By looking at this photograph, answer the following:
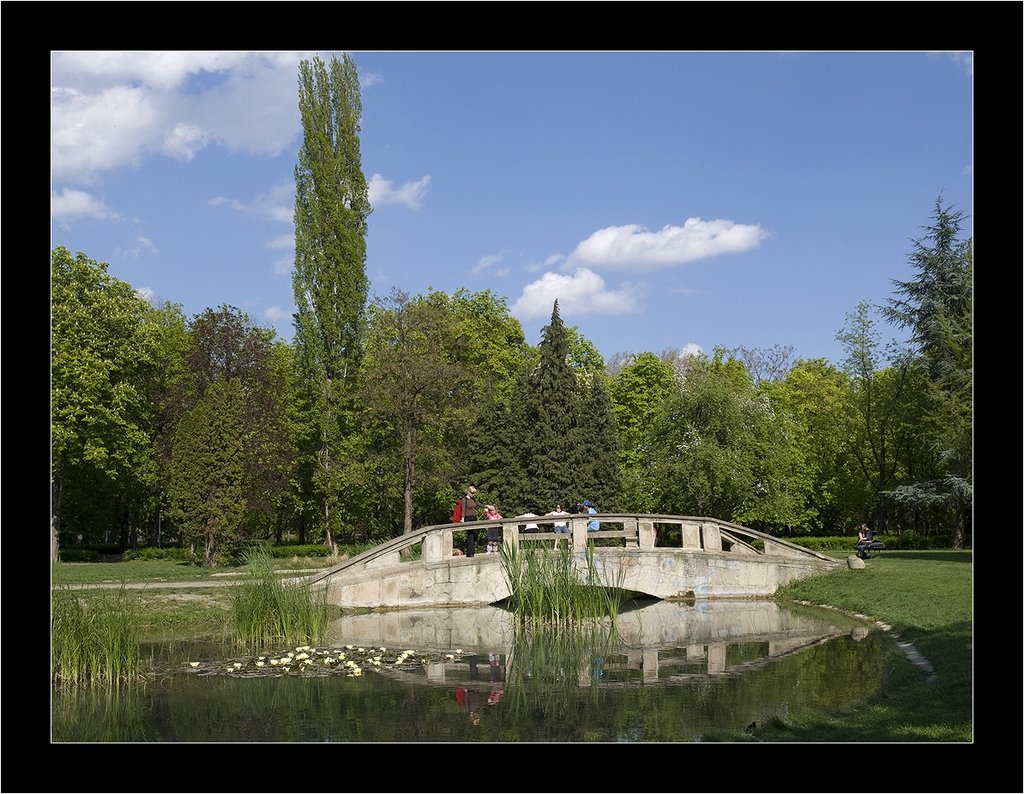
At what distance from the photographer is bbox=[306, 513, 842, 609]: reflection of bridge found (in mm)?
19641

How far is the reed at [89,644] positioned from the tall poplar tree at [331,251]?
22827mm

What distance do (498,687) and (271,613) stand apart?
14.1ft

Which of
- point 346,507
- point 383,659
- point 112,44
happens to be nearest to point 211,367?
point 346,507

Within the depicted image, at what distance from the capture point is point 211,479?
27125 mm

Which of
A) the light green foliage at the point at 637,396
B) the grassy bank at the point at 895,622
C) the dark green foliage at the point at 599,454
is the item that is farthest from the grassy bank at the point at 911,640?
the light green foliage at the point at 637,396

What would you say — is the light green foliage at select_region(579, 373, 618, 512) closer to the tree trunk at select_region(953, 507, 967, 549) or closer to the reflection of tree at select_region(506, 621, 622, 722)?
the tree trunk at select_region(953, 507, 967, 549)

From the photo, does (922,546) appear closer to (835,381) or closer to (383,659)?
(835,381)

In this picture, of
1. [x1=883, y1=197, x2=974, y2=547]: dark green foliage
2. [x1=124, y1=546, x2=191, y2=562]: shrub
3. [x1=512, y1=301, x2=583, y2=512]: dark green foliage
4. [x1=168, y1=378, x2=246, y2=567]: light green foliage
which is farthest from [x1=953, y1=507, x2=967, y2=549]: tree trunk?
[x1=124, y1=546, x2=191, y2=562]: shrub

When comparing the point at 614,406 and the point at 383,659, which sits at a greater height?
the point at 614,406

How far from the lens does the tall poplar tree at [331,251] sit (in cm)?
3472

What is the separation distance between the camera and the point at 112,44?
6.87 metres

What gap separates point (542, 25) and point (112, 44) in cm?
288

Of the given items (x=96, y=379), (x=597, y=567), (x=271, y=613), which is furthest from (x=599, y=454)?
(x=271, y=613)

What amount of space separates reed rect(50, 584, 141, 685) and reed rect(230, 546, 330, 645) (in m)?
2.85
